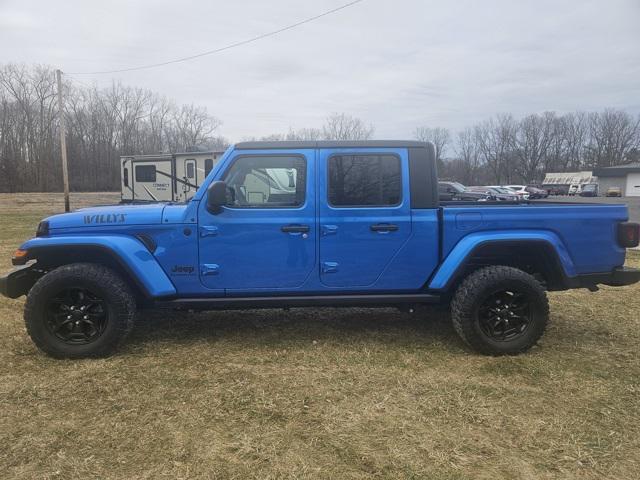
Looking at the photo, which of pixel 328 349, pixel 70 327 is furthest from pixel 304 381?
pixel 70 327

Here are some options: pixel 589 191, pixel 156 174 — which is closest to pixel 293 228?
pixel 156 174

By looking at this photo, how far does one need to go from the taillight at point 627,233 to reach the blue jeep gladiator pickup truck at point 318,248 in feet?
0.04

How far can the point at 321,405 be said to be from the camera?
3.28m

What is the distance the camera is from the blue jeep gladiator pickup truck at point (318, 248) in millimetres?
4059

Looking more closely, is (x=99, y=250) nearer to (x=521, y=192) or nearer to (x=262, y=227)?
(x=262, y=227)

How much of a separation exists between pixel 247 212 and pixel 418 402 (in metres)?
2.05

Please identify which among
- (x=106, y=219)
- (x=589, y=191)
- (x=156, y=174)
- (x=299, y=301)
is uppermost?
(x=156, y=174)

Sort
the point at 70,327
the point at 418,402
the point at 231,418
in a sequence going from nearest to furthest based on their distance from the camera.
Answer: the point at 231,418
the point at 418,402
the point at 70,327

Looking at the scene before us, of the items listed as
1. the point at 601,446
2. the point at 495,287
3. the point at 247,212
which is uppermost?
the point at 247,212

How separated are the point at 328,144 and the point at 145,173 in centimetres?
1458

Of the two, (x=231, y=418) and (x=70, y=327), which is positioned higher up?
(x=70, y=327)

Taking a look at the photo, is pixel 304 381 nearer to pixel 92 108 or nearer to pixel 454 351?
pixel 454 351

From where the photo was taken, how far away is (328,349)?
431cm

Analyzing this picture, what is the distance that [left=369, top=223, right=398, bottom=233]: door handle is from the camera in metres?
4.16
